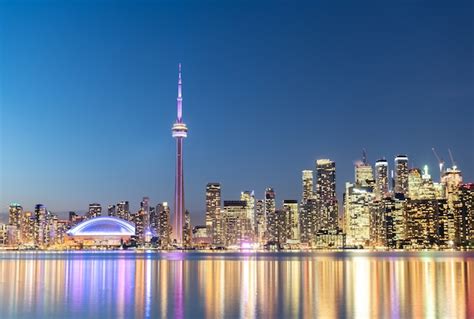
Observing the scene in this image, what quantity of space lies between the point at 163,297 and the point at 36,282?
22885 mm

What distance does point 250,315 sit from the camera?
1687 inches

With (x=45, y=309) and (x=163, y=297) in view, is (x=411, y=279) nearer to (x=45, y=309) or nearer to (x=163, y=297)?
(x=163, y=297)

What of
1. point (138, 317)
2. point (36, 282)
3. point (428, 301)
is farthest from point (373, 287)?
point (36, 282)

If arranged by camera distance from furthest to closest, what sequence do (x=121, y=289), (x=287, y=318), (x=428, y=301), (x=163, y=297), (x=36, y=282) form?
1. (x=36, y=282)
2. (x=121, y=289)
3. (x=163, y=297)
4. (x=428, y=301)
5. (x=287, y=318)

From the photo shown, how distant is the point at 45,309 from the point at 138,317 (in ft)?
26.5

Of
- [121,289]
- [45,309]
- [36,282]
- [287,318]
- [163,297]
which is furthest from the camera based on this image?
[36,282]

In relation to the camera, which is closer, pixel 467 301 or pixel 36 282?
pixel 467 301

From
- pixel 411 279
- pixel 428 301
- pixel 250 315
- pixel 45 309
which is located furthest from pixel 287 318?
pixel 411 279

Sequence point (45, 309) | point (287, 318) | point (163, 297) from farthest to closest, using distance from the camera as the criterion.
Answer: point (163, 297) → point (45, 309) → point (287, 318)

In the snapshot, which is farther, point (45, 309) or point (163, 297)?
point (163, 297)

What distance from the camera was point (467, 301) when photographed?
49.0 m

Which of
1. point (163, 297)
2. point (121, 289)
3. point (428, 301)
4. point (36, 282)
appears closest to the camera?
point (428, 301)

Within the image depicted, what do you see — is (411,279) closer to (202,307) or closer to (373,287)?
(373,287)

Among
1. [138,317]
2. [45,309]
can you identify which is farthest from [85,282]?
[138,317]
